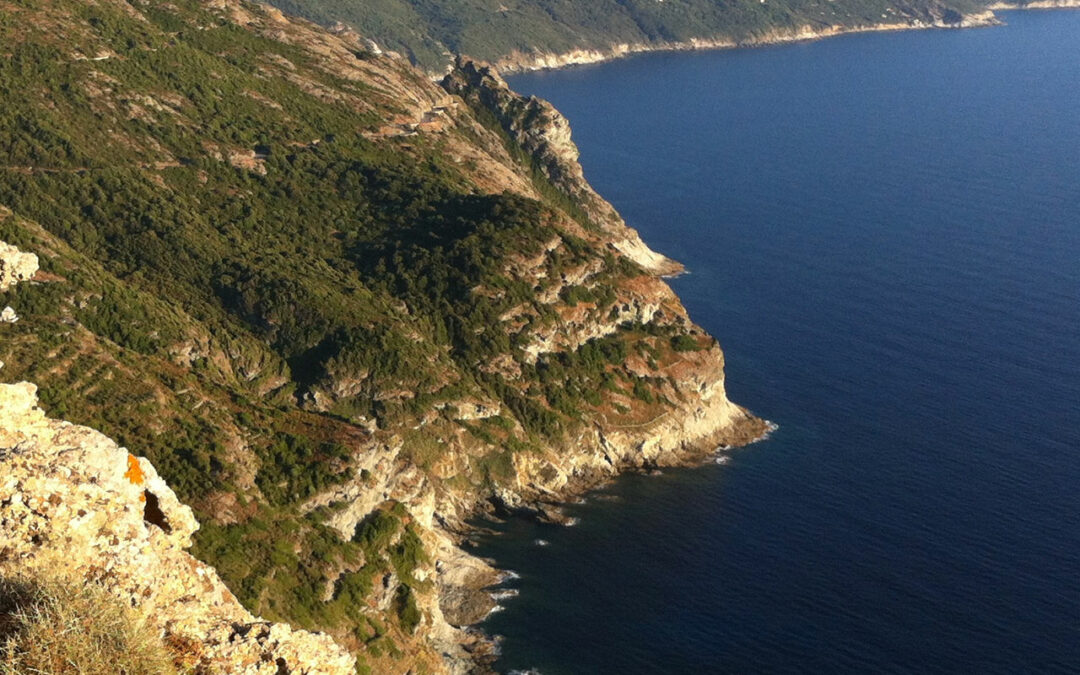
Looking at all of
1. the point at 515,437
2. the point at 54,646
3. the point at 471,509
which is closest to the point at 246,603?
the point at 471,509

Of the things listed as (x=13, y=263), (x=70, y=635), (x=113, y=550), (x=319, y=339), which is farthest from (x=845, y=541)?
(x=70, y=635)

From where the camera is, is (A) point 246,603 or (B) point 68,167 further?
(B) point 68,167

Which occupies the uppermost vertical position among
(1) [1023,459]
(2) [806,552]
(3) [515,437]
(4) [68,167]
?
(1) [1023,459]

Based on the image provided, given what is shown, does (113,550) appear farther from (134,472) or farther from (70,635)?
(70,635)

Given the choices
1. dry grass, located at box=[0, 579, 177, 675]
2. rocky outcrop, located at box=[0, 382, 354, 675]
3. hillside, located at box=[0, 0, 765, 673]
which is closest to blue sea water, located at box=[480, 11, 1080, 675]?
hillside, located at box=[0, 0, 765, 673]

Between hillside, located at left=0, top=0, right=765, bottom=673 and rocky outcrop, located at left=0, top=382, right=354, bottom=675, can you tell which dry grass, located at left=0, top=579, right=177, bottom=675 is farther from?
hillside, located at left=0, top=0, right=765, bottom=673

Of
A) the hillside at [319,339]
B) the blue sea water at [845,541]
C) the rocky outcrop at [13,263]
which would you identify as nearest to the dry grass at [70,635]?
the rocky outcrop at [13,263]

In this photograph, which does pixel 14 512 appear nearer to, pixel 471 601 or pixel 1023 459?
pixel 471 601
